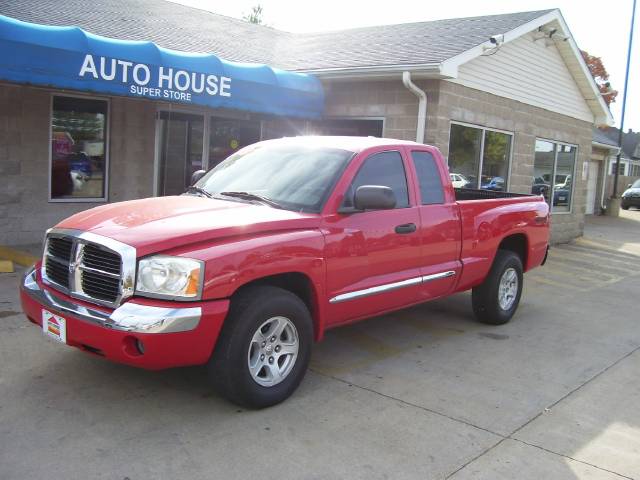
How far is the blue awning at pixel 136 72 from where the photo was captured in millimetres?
7621

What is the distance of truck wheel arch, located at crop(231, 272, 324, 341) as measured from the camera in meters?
4.46

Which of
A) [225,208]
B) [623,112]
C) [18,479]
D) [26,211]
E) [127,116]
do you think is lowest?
[18,479]

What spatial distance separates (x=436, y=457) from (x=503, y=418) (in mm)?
861

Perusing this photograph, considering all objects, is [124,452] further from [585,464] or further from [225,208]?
[585,464]

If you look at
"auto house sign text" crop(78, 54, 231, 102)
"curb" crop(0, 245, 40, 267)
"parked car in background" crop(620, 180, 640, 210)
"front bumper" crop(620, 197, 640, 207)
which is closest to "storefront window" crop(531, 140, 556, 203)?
"auto house sign text" crop(78, 54, 231, 102)

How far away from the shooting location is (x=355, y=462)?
365 cm

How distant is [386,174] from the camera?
5.39m

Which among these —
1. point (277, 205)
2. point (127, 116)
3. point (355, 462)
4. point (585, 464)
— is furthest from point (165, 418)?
point (127, 116)

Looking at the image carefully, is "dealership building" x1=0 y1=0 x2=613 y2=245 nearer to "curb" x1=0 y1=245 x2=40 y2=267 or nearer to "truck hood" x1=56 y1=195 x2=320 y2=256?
"curb" x1=0 y1=245 x2=40 y2=267

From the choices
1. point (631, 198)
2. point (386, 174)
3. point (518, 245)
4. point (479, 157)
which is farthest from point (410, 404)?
point (631, 198)

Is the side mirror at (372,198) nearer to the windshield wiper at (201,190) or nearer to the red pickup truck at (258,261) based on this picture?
the red pickup truck at (258,261)

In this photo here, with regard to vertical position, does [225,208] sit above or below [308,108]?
below

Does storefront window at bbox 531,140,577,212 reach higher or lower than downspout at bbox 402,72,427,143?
lower

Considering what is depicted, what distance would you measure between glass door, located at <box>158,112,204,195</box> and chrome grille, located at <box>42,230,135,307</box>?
23.7 ft
